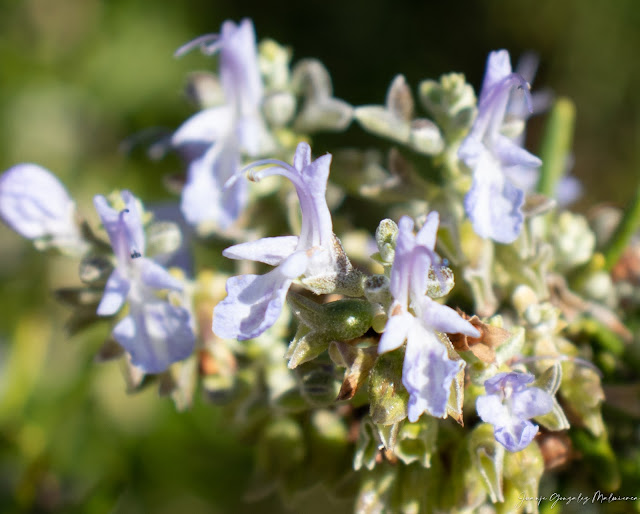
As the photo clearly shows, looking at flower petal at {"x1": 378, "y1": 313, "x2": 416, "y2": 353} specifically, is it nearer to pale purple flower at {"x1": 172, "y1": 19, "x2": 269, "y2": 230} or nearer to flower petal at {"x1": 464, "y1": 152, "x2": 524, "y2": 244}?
flower petal at {"x1": 464, "y1": 152, "x2": 524, "y2": 244}

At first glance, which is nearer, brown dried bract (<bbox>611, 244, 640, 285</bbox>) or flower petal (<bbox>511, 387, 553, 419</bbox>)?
flower petal (<bbox>511, 387, 553, 419</bbox>)

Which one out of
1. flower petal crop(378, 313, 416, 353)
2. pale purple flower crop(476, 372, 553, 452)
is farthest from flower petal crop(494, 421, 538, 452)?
flower petal crop(378, 313, 416, 353)

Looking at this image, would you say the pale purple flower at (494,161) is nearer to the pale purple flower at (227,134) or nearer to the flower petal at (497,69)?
the flower petal at (497,69)

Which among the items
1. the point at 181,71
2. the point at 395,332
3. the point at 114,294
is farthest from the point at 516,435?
the point at 181,71

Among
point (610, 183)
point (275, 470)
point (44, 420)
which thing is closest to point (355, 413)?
point (275, 470)

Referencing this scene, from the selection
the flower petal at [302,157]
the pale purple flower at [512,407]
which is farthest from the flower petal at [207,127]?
the pale purple flower at [512,407]

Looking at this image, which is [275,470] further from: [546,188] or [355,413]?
[546,188]

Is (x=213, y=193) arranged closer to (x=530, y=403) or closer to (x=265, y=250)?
(x=265, y=250)
